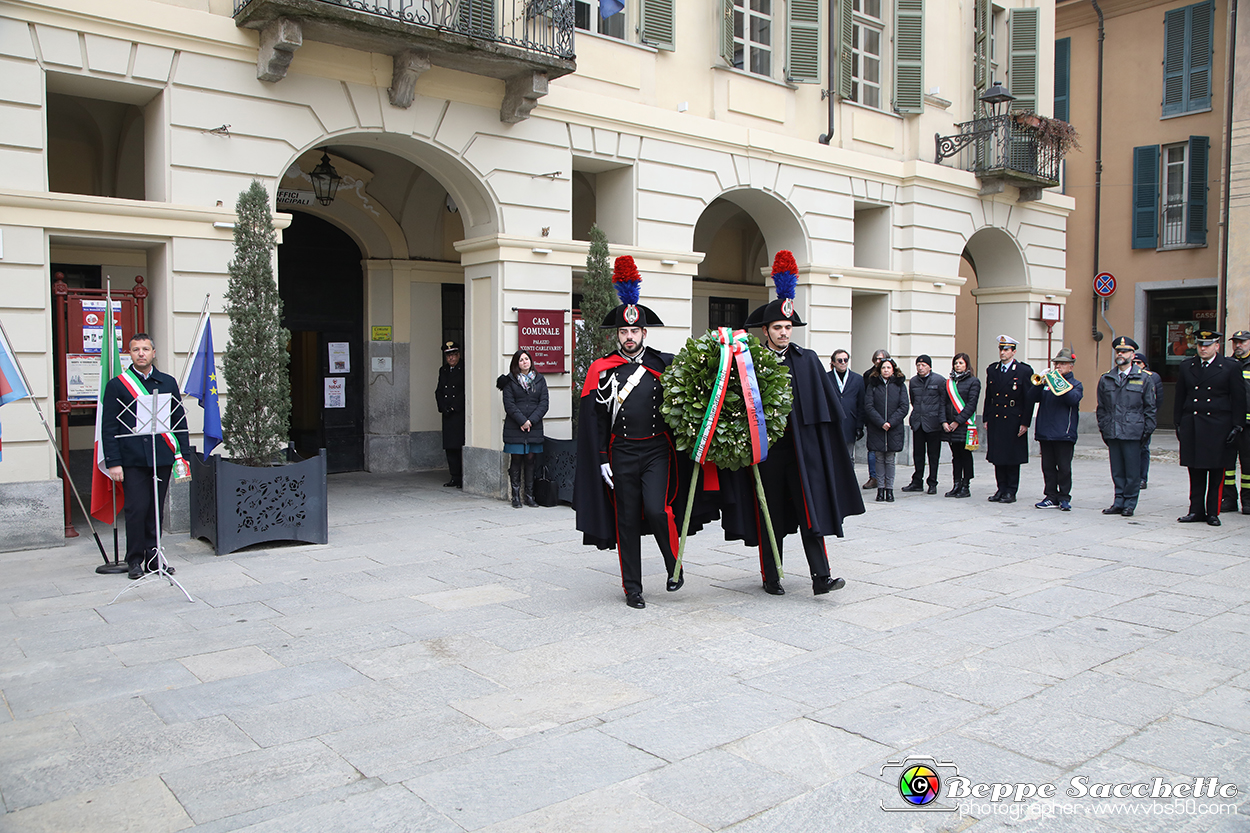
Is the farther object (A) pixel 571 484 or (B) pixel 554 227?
(B) pixel 554 227

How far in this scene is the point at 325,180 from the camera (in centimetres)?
1218

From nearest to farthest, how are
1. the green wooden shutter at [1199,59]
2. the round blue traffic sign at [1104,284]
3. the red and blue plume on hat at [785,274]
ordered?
1. the red and blue plume on hat at [785,274]
2. the green wooden shutter at [1199,59]
3. the round blue traffic sign at [1104,284]

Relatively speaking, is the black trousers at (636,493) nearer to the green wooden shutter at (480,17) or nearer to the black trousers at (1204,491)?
the green wooden shutter at (480,17)

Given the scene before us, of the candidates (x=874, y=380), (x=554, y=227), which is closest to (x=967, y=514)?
(x=874, y=380)

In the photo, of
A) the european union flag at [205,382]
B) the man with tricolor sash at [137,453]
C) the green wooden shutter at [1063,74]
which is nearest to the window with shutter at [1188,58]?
the green wooden shutter at [1063,74]

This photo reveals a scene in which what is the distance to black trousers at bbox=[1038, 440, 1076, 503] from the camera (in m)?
10.9

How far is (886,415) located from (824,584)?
18.8ft

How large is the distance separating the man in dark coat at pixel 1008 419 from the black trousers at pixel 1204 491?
1.78m

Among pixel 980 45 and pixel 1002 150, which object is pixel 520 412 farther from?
pixel 980 45

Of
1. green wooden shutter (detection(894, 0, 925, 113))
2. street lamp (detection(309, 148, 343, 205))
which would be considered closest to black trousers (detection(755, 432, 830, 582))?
street lamp (detection(309, 148, 343, 205))

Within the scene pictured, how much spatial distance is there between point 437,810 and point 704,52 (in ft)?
38.6

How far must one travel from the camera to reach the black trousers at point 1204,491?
981 cm

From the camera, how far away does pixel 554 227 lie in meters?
11.8

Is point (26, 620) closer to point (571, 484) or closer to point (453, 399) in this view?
point (571, 484)
